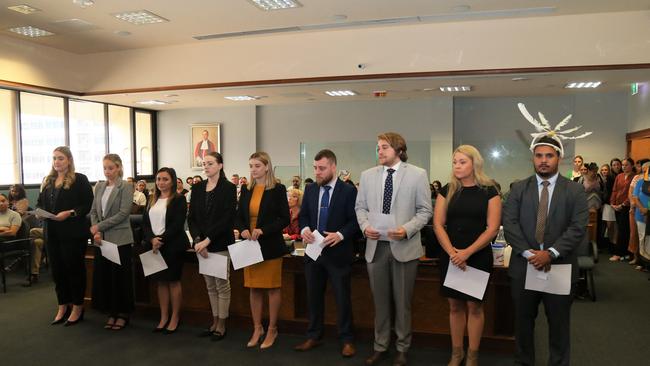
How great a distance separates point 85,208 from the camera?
4.27 metres

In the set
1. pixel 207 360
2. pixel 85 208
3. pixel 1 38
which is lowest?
pixel 207 360

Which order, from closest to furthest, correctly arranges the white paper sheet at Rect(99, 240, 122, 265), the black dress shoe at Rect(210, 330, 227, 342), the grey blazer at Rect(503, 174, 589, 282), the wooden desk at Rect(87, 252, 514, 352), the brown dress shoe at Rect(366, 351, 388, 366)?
the grey blazer at Rect(503, 174, 589, 282) < the brown dress shoe at Rect(366, 351, 388, 366) < the wooden desk at Rect(87, 252, 514, 352) < the black dress shoe at Rect(210, 330, 227, 342) < the white paper sheet at Rect(99, 240, 122, 265)

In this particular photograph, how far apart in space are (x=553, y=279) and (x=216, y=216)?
98.2 inches

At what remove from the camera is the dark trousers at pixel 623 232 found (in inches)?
286

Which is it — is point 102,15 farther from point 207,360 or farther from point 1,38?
point 207,360

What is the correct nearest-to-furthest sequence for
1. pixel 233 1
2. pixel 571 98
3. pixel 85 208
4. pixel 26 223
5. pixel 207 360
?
pixel 207 360, pixel 85 208, pixel 233 1, pixel 26 223, pixel 571 98

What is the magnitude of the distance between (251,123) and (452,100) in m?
4.80

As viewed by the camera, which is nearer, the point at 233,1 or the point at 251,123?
the point at 233,1

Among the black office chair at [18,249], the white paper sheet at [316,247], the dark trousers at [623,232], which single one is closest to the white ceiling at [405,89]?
the dark trousers at [623,232]

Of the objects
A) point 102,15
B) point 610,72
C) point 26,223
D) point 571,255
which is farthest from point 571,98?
point 26,223

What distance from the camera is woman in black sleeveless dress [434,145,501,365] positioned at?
3.01 meters


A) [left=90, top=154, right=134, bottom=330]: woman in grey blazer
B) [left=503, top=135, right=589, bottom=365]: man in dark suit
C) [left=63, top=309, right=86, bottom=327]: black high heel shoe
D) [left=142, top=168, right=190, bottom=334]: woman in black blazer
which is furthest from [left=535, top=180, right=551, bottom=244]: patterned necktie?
[left=63, top=309, right=86, bottom=327]: black high heel shoe

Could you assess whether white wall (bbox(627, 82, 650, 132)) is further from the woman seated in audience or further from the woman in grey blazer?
the woman in grey blazer

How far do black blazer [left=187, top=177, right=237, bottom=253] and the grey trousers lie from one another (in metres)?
1.23
